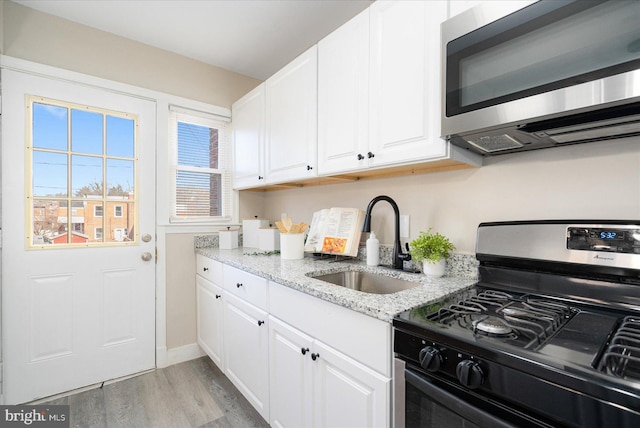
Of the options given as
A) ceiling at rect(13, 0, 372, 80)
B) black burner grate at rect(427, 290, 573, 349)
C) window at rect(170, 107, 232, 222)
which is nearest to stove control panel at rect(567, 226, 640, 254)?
black burner grate at rect(427, 290, 573, 349)

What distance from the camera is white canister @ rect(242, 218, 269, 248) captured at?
2576mm

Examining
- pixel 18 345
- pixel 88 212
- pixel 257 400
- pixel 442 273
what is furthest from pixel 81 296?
pixel 442 273

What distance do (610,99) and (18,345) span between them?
10.2ft

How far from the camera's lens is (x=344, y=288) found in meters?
1.23

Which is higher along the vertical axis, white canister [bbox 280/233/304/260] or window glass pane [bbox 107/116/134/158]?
window glass pane [bbox 107/116/134/158]

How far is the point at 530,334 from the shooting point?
2.51 feet

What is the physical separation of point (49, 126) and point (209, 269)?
143cm

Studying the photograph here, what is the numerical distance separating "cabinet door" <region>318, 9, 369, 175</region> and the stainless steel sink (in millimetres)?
585

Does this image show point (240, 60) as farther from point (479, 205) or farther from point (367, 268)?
point (479, 205)

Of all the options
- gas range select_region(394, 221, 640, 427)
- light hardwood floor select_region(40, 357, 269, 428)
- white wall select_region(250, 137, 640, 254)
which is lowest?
light hardwood floor select_region(40, 357, 269, 428)

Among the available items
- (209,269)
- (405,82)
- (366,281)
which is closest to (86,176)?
(209,269)

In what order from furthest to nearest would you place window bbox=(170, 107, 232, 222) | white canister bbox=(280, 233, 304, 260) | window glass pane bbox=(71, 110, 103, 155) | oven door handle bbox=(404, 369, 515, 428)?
window bbox=(170, 107, 232, 222), window glass pane bbox=(71, 110, 103, 155), white canister bbox=(280, 233, 304, 260), oven door handle bbox=(404, 369, 515, 428)

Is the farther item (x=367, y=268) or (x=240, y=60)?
(x=240, y=60)

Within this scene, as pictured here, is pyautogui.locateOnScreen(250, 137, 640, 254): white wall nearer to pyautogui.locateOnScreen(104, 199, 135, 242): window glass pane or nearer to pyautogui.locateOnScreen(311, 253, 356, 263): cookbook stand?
pyautogui.locateOnScreen(311, 253, 356, 263): cookbook stand
